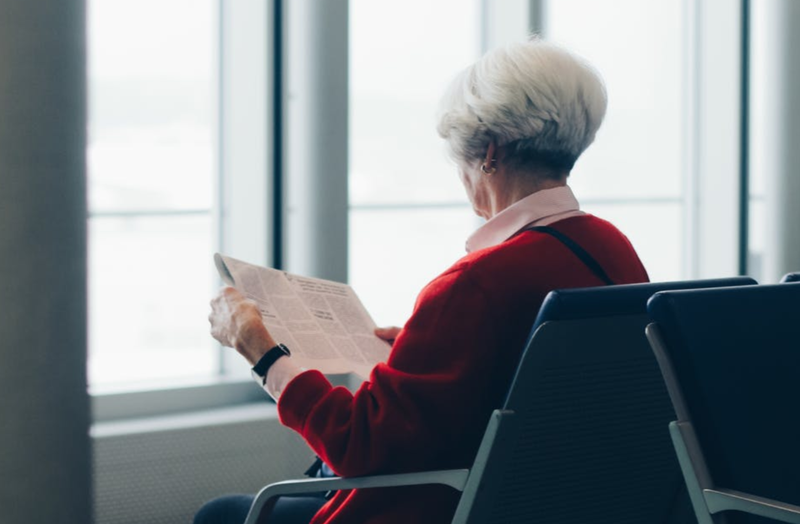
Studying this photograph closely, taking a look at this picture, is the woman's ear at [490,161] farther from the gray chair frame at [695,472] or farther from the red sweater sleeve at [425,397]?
the gray chair frame at [695,472]

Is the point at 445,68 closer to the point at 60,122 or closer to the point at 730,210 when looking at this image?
the point at 730,210

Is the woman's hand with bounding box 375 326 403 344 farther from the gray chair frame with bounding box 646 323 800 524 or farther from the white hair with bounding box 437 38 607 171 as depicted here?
the gray chair frame with bounding box 646 323 800 524

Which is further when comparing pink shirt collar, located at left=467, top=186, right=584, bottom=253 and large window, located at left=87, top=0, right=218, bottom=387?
large window, located at left=87, top=0, right=218, bottom=387

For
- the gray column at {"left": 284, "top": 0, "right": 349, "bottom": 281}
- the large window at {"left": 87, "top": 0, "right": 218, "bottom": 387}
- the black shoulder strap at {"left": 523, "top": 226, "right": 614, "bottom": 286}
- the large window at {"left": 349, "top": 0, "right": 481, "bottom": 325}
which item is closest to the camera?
the black shoulder strap at {"left": 523, "top": 226, "right": 614, "bottom": 286}

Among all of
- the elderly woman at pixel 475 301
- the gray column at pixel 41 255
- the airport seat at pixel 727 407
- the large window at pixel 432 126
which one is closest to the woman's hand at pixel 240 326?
the elderly woman at pixel 475 301

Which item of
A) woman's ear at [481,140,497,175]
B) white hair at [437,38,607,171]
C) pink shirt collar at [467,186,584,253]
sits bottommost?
pink shirt collar at [467,186,584,253]

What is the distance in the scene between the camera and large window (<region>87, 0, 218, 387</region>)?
3225 millimetres

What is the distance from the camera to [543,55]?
180 cm

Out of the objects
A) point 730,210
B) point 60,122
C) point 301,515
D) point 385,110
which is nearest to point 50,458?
point 301,515

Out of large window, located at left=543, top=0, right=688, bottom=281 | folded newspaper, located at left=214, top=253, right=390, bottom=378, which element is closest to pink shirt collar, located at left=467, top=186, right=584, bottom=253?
folded newspaper, located at left=214, top=253, right=390, bottom=378

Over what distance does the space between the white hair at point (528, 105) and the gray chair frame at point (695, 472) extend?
18.2 inches

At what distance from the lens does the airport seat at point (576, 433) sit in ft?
5.15

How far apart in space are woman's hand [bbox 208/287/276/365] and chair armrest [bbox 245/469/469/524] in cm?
22

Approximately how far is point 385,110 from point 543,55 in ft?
6.85
